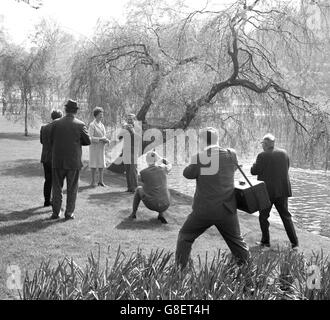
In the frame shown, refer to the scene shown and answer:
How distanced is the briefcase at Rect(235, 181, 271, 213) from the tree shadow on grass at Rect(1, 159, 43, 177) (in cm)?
1002

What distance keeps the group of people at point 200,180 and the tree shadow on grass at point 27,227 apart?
26 cm

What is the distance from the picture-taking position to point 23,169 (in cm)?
1598

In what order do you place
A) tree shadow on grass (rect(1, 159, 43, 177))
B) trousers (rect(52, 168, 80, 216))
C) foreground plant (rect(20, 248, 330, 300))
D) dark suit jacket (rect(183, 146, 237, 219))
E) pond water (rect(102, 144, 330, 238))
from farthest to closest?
tree shadow on grass (rect(1, 159, 43, 177)) < pond water (rect(102, 144, 330, 238)) < trousers (rect(52, 168, 80, 216)) < dark suit jacket (rect(183, 146, 237, 219)) < foreground plant (rect(20, 248, 330, 300))

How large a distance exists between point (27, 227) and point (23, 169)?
8.55 meters

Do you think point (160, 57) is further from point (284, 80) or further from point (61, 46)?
point (61, 46)

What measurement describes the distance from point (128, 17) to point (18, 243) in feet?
41.1

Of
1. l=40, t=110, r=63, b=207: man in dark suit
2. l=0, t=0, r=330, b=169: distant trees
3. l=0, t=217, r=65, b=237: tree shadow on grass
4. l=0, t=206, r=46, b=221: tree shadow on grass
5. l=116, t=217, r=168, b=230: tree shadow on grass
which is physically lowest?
l=116, t=217, r=168, b=230: tree shadow on grass

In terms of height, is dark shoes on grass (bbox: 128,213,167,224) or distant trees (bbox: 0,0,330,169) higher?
distant trees (bbox: 0,0,330,169)

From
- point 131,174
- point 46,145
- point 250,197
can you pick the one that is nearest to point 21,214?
point 46,145

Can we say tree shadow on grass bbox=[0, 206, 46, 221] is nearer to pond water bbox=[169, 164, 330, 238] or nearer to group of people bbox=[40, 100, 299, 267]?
group of people bbox=[40, 100, 299, 267]

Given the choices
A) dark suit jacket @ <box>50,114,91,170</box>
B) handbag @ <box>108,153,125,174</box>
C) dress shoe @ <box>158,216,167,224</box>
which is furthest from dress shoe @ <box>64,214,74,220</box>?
handbag @ <box>108,153,125,174</box>

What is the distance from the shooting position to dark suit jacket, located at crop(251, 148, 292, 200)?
25.6 ft

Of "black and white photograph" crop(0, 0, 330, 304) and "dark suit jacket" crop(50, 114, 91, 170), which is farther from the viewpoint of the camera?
"dark suit jacket" crop(50, 114, 91, 170)
